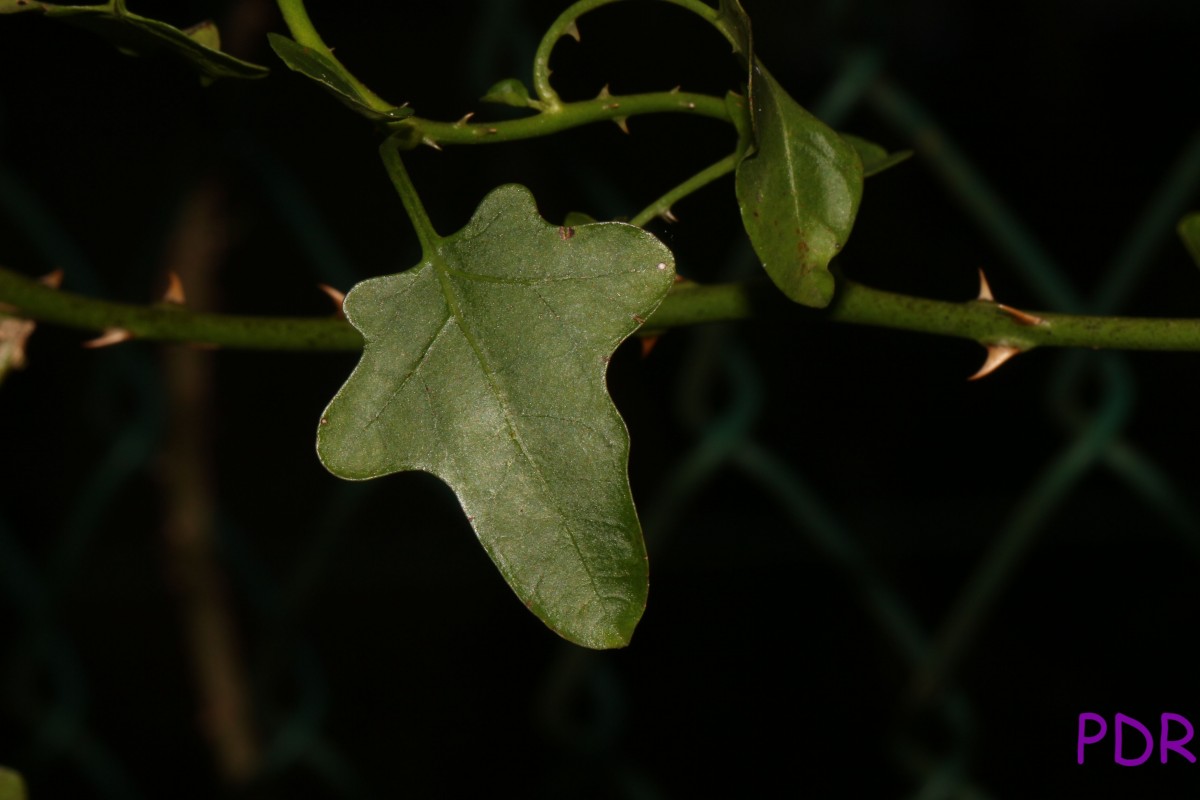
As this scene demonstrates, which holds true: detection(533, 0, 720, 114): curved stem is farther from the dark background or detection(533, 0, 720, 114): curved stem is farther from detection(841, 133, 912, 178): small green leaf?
the dark background

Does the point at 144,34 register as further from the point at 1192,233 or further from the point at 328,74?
the point at 1192,233

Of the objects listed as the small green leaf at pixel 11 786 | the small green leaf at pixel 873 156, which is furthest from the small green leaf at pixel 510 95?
the small green leaf at pixel 11 786

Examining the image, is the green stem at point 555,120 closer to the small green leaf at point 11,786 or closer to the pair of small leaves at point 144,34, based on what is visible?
the pair of small leaves at point 144,34

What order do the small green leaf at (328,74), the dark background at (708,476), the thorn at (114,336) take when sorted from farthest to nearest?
1. the dark background at (708,476)
2. the thorn at (114,336)
3. the small green leaf at (328,74)

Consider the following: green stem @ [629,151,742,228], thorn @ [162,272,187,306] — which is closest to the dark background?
thorn @ [162,272,187,306]

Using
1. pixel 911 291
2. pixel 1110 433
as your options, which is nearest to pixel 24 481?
pixel 911 291
